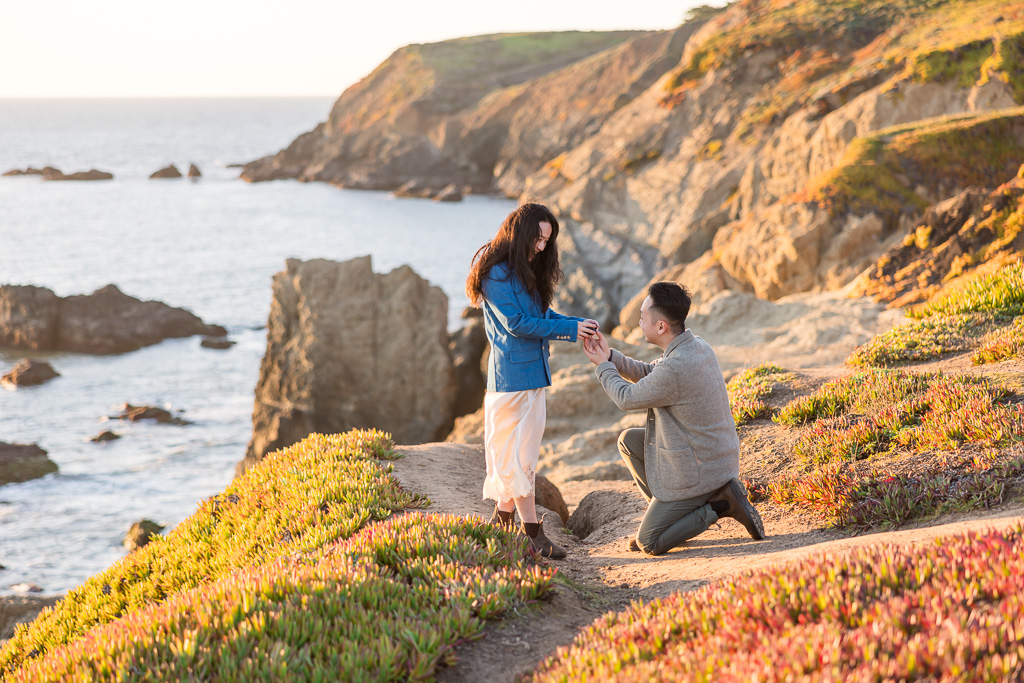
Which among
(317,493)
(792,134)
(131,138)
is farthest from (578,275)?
(131,138)

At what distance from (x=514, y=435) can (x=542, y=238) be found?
1688 mm

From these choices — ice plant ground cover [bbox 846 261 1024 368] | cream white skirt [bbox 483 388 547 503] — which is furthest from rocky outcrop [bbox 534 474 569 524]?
ice plant ground cover [bbox 846 261 1024 368]

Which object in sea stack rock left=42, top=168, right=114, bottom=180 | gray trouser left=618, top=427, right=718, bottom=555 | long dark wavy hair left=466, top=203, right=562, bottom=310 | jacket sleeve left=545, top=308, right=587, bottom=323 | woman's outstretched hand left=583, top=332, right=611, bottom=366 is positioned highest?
sea stack rock left=42, top=168, right=114, bottom=180

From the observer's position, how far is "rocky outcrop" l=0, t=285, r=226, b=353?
118 ft

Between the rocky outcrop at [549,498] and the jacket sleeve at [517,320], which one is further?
the rocky outcrop at [549,498]

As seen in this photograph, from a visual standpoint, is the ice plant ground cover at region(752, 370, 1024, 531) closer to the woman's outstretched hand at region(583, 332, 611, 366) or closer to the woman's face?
the woman's outstretched hand at region(583, 332, 611, 366)

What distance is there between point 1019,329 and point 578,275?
2670 cm

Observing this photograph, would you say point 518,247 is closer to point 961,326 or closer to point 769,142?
point 961,326

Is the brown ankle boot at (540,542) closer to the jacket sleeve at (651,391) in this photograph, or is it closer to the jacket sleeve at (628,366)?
the jacket sleeve at (651,391)

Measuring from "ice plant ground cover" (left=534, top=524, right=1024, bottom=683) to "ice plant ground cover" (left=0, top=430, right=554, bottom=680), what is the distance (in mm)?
851

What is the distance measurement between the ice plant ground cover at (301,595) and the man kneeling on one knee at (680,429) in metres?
1.36

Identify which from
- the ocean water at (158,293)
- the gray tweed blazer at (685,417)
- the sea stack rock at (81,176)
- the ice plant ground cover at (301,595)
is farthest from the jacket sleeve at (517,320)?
the sea stack rock at (81,176)

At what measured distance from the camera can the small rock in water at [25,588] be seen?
53.6 ft

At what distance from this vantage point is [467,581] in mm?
4820
